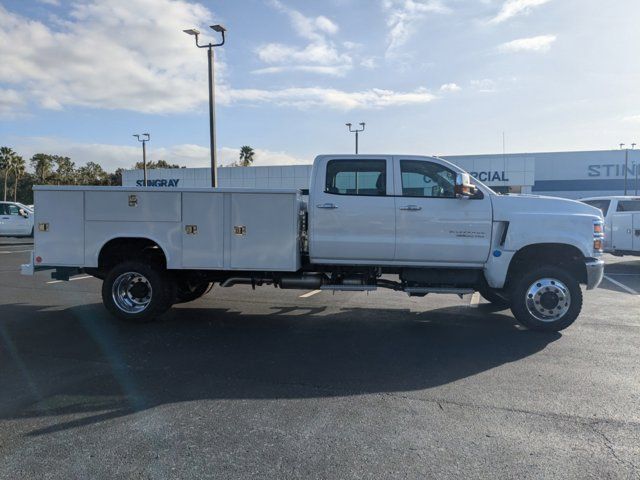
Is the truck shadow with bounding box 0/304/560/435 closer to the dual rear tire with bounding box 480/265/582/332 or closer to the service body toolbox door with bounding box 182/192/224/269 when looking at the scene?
the dual rear tire with bounding box 480/265/582/332

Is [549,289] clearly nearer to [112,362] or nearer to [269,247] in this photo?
[269,247]

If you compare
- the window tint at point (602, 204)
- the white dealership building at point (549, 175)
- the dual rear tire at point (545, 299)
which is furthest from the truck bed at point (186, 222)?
the white dealership building at point (549, 175)

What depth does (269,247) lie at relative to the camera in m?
7.15

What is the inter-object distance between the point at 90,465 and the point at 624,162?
5512cm

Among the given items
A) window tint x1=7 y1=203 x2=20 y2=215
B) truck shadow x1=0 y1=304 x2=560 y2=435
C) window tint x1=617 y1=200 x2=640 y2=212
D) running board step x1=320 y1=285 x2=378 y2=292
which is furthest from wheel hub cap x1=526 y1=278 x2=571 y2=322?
window tint x1=7 y1=203 x2=20 y2=215

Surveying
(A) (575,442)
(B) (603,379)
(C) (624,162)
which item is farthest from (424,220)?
(C) (624,162)

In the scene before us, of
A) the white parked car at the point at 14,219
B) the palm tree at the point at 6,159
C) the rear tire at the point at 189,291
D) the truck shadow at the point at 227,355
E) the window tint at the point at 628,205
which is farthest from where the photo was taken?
the palm tree at the point at 6,159

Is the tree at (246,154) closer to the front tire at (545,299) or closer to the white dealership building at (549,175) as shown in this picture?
the white dealership building at (549,175)

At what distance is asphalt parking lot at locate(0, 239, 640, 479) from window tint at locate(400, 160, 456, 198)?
1.89 meters

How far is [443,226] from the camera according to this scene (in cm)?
700

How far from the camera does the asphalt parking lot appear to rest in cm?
344

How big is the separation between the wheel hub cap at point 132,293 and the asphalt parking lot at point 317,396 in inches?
14.4

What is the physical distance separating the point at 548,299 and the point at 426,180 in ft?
7.49

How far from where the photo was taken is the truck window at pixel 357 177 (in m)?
7.14
